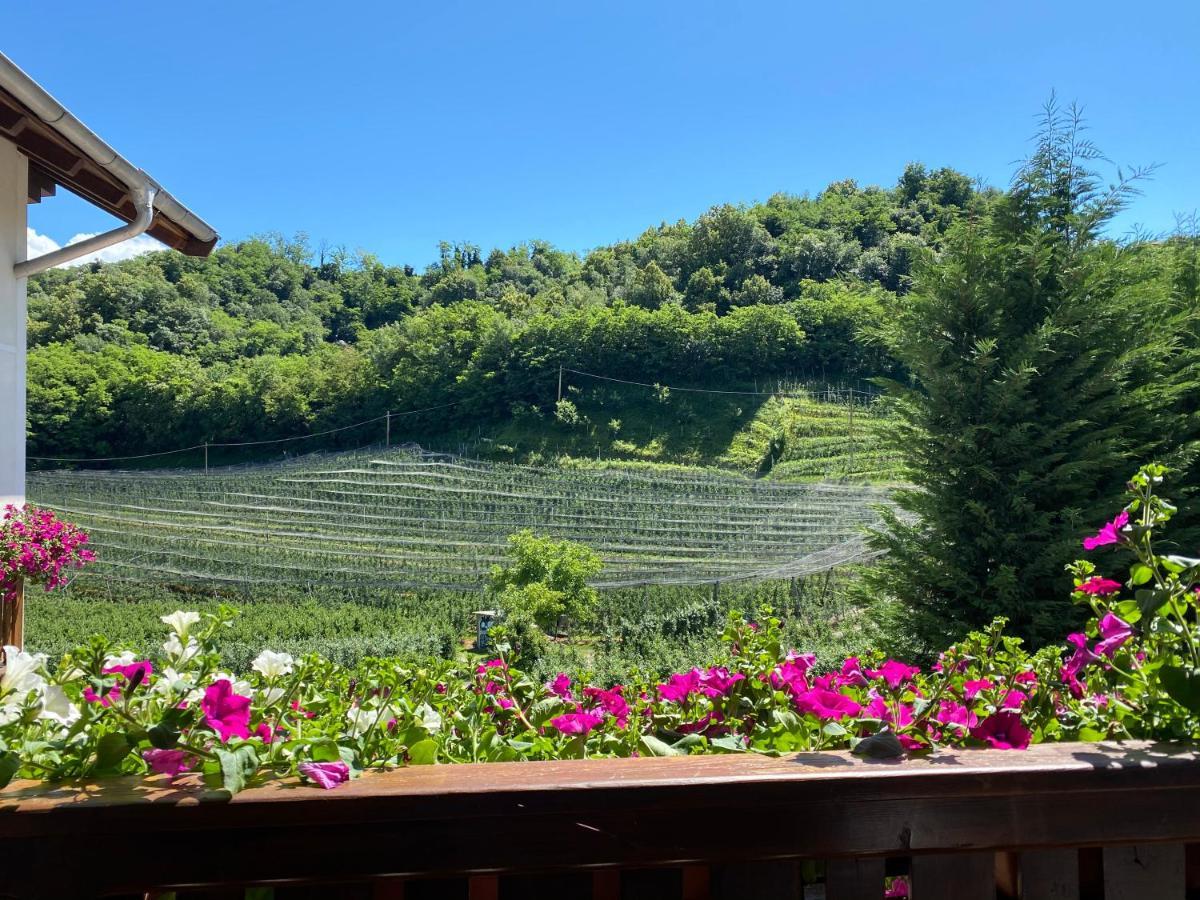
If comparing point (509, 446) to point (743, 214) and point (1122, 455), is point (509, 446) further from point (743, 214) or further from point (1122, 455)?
point (1122, 455)

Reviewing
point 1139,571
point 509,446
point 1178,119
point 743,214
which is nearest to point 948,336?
point 1139,571

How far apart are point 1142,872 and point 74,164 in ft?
14.7

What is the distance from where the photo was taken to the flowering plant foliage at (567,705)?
57 cm

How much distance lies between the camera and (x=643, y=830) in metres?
0.54

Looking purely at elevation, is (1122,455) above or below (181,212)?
below

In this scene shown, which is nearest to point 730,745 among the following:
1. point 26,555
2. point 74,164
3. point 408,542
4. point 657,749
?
point 657,749

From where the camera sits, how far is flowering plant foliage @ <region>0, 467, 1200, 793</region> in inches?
22.6

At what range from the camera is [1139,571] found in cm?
78

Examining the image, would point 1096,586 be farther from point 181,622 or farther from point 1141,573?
point 181,622

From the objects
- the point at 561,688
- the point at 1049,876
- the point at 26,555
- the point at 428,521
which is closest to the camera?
the point at 1049,876

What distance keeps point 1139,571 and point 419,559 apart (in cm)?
1655

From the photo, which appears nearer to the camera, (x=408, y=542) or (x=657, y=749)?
(x=657, y=749)

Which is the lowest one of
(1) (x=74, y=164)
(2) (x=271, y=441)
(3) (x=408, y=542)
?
(3) (x=408, y=542)

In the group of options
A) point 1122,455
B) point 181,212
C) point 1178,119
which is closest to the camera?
point 1122,455
